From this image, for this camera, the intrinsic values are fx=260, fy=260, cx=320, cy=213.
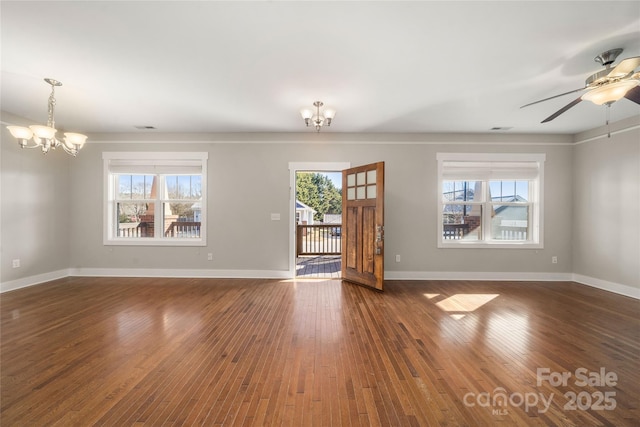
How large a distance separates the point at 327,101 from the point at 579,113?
147 inches

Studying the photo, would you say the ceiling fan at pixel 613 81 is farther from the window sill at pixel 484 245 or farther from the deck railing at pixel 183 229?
the deck railing at pixel 183 229

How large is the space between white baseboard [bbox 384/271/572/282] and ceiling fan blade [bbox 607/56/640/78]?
355cm

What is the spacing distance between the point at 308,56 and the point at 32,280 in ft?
18.6

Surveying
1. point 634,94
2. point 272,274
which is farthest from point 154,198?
point 634,94

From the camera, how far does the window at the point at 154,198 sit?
16.4 feet

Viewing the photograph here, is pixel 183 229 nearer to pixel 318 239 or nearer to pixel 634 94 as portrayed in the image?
pixel 318 239

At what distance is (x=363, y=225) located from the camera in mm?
4539

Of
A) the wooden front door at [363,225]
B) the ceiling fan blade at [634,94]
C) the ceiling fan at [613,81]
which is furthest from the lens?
the wooden front door at [363,225]

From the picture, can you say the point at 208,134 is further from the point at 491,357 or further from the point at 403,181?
the point at 491,357

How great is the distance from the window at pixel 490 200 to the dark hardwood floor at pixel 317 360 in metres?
1.39

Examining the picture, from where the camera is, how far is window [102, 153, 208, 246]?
5000 mm

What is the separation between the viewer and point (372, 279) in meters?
4.30

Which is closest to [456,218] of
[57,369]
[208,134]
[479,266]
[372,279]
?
[479,266]

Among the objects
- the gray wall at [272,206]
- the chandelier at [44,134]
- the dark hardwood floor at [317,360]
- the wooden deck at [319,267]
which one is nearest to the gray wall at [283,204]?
the gray wall at [272,206]
